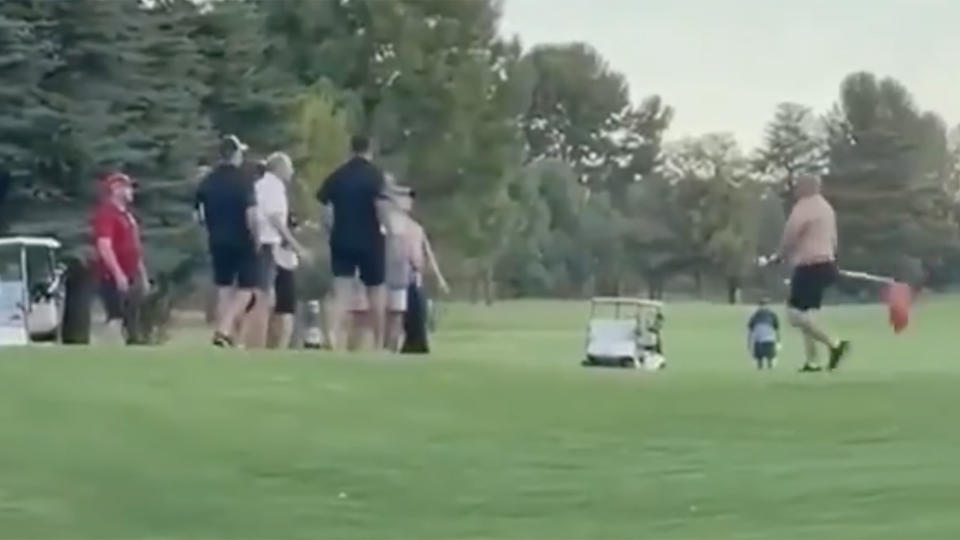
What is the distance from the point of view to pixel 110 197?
20.7 meters

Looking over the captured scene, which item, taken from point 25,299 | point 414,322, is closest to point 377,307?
point 414,322

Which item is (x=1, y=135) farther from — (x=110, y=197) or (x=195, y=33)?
(x=110, y=197)

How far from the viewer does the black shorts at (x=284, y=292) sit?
830 inches

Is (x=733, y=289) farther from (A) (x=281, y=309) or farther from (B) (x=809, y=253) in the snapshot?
(B) (x=809, y=253)

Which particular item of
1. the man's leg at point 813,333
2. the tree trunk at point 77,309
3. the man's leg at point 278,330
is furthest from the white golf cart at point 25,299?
the man's leg at point 813,333

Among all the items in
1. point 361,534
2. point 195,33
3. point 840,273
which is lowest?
point 361,534

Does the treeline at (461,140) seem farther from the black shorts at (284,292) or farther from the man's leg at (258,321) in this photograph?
the man's leg at (258,321)

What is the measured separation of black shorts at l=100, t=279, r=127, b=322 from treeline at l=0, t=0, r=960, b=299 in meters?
31.0

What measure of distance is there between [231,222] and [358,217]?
1.02 metres

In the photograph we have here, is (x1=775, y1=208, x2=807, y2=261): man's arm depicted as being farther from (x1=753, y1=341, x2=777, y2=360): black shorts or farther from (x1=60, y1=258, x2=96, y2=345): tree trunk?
(x1=753, y1=341, x2=777, y2=360): black shorts

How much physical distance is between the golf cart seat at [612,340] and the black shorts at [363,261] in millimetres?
17869

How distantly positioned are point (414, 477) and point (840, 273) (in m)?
8.39


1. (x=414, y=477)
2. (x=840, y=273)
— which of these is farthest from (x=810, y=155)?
(x=414, y=477)

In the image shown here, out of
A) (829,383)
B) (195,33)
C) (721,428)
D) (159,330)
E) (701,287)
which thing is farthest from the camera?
(701,287)
